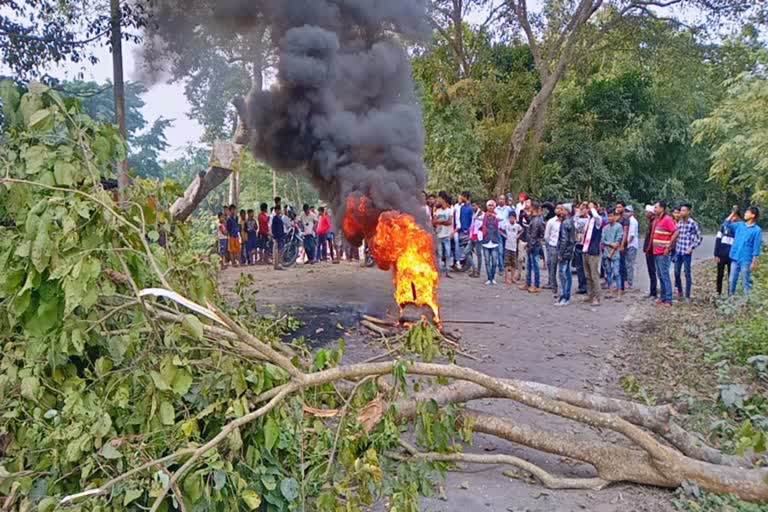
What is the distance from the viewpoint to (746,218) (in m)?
8.68

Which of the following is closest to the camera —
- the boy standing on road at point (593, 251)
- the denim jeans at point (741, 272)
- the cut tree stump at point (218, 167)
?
the cut tree stump at point (218, 167)

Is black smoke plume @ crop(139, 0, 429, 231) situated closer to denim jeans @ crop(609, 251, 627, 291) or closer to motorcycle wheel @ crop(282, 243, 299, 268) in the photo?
denim jeans @ crop(609, 251, 627, 291)

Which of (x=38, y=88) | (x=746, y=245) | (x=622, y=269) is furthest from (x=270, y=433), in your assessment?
(x=622, y=269)

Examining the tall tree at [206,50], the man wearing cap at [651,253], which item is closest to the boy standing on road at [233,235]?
the tall tree at [206,50]

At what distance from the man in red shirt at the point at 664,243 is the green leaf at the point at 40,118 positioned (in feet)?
30.1

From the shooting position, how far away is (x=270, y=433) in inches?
108

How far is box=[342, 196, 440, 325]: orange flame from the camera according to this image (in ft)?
24.4

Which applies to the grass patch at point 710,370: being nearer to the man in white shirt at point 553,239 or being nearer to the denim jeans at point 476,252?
the man in white shirt at point 553,239

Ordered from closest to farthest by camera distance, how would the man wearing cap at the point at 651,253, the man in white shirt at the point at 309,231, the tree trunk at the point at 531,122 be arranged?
the man wearing cap at the point at 651,253 < the man in white shirt at the point at 309,231 < the tree trunk at the point at 531,122

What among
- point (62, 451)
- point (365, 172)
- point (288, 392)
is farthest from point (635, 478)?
point (365, 172)

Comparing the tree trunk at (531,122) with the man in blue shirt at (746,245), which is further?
the tree trunk at (531,122)

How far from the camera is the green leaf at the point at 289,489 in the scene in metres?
2.79

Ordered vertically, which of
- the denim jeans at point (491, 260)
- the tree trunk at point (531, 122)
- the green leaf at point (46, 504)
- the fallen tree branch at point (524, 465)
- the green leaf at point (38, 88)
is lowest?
the fallen tree branch at point (524, 465)

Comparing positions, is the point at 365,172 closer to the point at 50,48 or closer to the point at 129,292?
the point at 50,48
